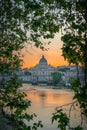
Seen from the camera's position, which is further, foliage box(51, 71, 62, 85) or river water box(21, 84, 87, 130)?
foliage box(51, 71, 62, 85)

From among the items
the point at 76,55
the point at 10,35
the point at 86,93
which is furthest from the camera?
the point at 10,35

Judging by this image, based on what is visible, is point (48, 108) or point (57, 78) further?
point (57, 78)

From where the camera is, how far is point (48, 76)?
199 metres

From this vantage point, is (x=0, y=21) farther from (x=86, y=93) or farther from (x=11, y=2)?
(x=86, y=93)

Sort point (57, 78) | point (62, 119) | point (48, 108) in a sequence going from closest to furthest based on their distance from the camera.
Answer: point (62, 119) < point (48, 108) < point (57, 78)

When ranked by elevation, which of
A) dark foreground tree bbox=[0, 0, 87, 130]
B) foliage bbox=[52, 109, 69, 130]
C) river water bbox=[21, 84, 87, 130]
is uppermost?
dark foreground tree bbox=[0, 0, 87, 130]

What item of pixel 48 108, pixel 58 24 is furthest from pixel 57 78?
pixel 58 24

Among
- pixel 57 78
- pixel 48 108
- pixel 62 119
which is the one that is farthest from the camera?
pixel 57 78

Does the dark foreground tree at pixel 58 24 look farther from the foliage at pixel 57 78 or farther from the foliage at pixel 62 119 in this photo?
the foliage at pixel 57 78

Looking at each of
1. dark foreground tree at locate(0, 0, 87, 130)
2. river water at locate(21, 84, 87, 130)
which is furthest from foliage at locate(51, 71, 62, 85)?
dark foreground tree at locate(0, 0, 87, 130)

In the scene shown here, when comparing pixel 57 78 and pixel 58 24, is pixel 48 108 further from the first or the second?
pixel 57 78

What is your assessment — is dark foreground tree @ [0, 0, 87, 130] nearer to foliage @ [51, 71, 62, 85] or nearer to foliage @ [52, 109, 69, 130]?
foliage @ [52, 109, 69, 130]

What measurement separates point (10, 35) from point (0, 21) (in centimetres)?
177

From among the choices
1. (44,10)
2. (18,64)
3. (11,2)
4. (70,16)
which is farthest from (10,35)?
(70,16)
